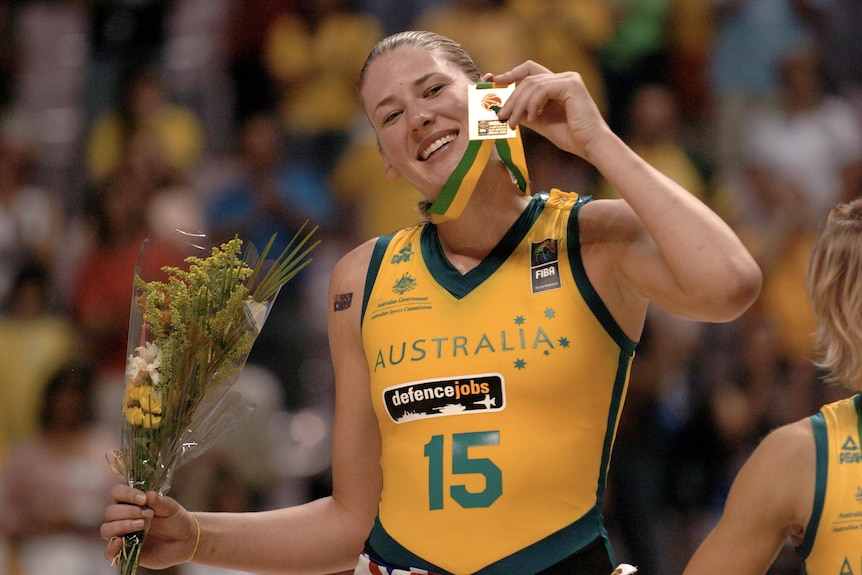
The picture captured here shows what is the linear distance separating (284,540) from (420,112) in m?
1.08

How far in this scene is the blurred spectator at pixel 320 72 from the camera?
699cm

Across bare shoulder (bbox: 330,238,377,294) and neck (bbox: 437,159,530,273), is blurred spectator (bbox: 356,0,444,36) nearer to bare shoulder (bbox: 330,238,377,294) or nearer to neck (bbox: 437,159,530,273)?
bare shoulder (bbox: 330,238,377,294)

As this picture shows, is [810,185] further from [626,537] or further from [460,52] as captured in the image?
[460,52]

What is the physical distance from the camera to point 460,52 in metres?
2.94

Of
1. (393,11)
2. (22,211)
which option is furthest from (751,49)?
(22,211)

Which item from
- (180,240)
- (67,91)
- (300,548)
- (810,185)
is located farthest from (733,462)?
(67,91)

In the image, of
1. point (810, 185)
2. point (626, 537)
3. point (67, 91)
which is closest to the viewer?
point (626, 537)

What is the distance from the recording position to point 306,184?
6.76 meters

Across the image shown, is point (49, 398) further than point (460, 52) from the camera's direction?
Yes

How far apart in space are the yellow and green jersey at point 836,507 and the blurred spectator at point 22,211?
497cm

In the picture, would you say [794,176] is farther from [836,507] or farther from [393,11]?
[836,507]

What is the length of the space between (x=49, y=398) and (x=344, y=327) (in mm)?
3112

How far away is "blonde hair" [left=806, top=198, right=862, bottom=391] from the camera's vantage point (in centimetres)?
243

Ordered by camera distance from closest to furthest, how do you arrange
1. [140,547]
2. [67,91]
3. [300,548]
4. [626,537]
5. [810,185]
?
[140,547], [300,548], [626,537], [810,185], [67,91]
